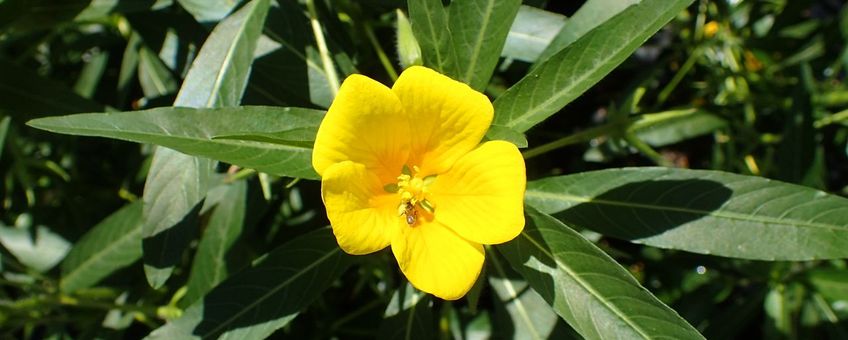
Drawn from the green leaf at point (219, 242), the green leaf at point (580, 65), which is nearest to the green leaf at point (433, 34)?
the green leaf at point (580, 65)

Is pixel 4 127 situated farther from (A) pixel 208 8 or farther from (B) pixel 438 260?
(B) pixel 438 260

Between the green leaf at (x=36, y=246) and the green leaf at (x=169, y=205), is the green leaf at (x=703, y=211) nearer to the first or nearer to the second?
the green leaf at (x=169, y=205)

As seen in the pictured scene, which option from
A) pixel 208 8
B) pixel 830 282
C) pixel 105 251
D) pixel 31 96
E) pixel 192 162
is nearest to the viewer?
pixel 192 162

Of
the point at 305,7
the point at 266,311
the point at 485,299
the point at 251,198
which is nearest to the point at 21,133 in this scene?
the point at 251,198

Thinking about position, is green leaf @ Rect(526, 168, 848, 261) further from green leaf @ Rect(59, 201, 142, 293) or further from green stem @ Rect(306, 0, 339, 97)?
green leaf @ Rect(59, 201, 142, 293)

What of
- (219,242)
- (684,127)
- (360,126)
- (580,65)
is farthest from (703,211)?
(219,242)

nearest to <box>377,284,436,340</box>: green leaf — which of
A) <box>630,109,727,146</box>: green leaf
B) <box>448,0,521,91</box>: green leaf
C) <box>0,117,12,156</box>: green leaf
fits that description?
<box>448,0,521,91</box>: green leaf

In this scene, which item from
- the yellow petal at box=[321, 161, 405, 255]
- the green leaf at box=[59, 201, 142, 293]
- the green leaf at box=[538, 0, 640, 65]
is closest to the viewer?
the yellow petal at box=[321, 161, 405, 255]
